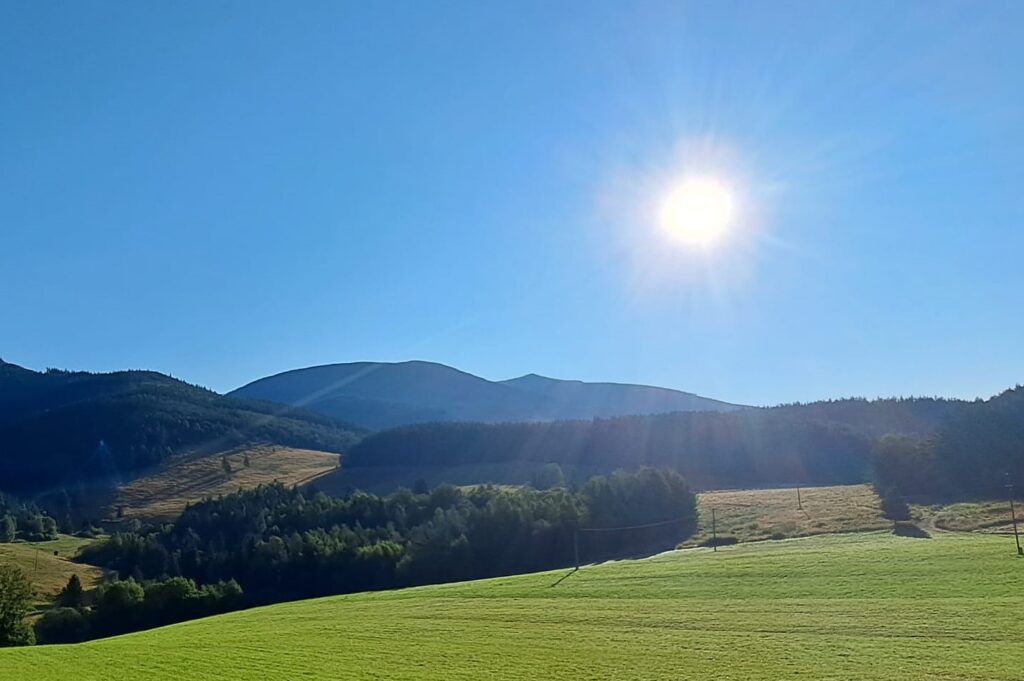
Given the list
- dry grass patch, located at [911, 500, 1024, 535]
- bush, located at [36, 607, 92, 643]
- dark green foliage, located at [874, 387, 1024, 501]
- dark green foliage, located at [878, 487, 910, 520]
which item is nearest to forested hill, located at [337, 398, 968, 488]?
dark green foliage, located at [874, 387, 1024, 501]

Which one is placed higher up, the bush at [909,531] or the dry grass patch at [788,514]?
the dry grass patch at [788,514]

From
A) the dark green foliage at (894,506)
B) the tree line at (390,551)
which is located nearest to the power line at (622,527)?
the tree line at (390,551)

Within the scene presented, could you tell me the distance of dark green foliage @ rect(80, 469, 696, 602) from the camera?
293 ft

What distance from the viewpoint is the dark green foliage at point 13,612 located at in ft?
195

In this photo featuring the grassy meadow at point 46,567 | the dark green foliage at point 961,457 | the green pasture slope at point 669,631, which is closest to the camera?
the green pasture slope at point 669,631

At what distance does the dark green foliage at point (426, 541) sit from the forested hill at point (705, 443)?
148 ft

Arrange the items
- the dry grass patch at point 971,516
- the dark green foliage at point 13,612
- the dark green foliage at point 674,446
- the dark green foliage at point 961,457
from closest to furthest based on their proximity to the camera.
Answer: the dark green foliage at point 13,612 < the dry grass patch at point 971,516 < the dark green foliage at point 961,457 < the dark green foliage at point 674,446

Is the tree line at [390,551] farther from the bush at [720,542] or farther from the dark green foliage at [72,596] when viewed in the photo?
the bush at [720,542]

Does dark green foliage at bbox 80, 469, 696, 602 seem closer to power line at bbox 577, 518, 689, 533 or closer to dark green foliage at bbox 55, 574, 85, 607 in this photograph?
power line at bbox 577, 518, 689, 533

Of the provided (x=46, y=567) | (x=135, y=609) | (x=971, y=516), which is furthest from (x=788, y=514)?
(x=46, y=567)

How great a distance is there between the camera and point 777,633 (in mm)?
30484

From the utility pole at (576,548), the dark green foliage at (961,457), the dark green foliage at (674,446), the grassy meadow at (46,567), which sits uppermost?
the dark green foliage at (674,446)

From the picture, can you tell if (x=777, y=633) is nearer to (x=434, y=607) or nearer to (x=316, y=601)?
(x=434, y=607)

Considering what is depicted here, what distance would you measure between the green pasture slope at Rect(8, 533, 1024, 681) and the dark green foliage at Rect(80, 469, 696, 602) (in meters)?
36.2
